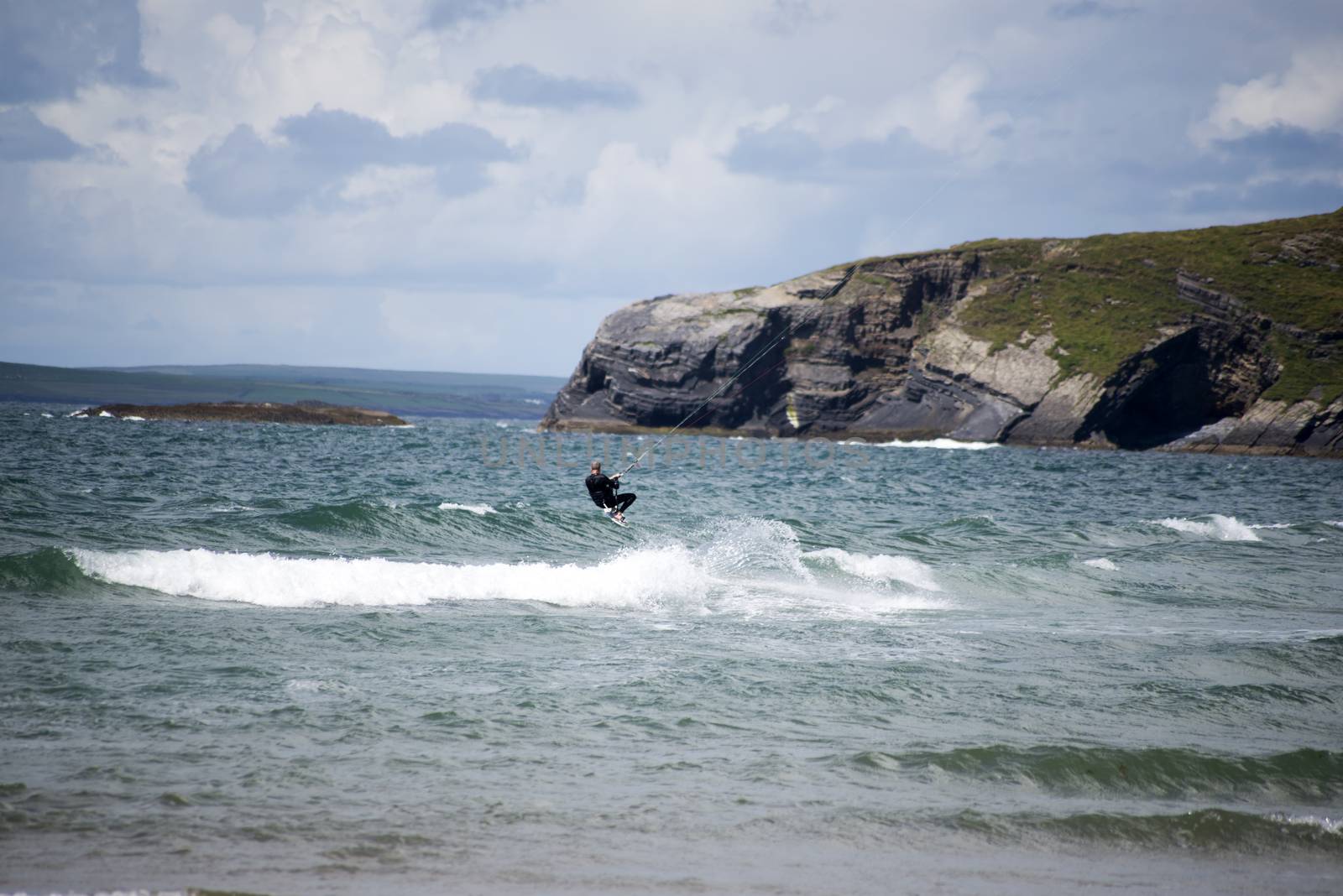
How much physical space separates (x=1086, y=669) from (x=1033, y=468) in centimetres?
4737

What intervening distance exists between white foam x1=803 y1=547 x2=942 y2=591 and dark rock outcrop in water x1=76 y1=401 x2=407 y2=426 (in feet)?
253

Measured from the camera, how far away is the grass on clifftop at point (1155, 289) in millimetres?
96375

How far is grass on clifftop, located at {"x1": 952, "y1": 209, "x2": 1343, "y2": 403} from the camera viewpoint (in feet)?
316

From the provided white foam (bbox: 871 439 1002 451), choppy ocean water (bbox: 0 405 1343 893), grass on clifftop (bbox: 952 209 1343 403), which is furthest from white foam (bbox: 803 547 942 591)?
grass on clifftop (bbox: 952 209 1343 403)

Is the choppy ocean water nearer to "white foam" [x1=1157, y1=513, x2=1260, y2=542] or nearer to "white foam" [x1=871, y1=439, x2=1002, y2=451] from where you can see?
"white foam" [x1=1157, y1=513, x2=1260, y2=542]

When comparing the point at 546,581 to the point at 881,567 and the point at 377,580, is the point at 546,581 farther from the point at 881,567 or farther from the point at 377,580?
the point at 881,567

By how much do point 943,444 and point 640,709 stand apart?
9236 centimetres

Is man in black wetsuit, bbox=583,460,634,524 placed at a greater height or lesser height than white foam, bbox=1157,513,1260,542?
greater

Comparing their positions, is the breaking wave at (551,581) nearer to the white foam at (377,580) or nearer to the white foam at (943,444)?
the white foam at (377,580)

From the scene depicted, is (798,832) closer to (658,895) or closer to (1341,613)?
(658,895)

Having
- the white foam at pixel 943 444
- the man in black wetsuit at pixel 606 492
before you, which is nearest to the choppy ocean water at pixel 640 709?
the man in black wetsuit at pixel 606 492

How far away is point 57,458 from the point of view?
118 feet

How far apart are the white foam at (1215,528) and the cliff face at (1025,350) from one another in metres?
61.7

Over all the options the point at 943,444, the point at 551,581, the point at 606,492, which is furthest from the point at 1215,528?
the point at 943,444
